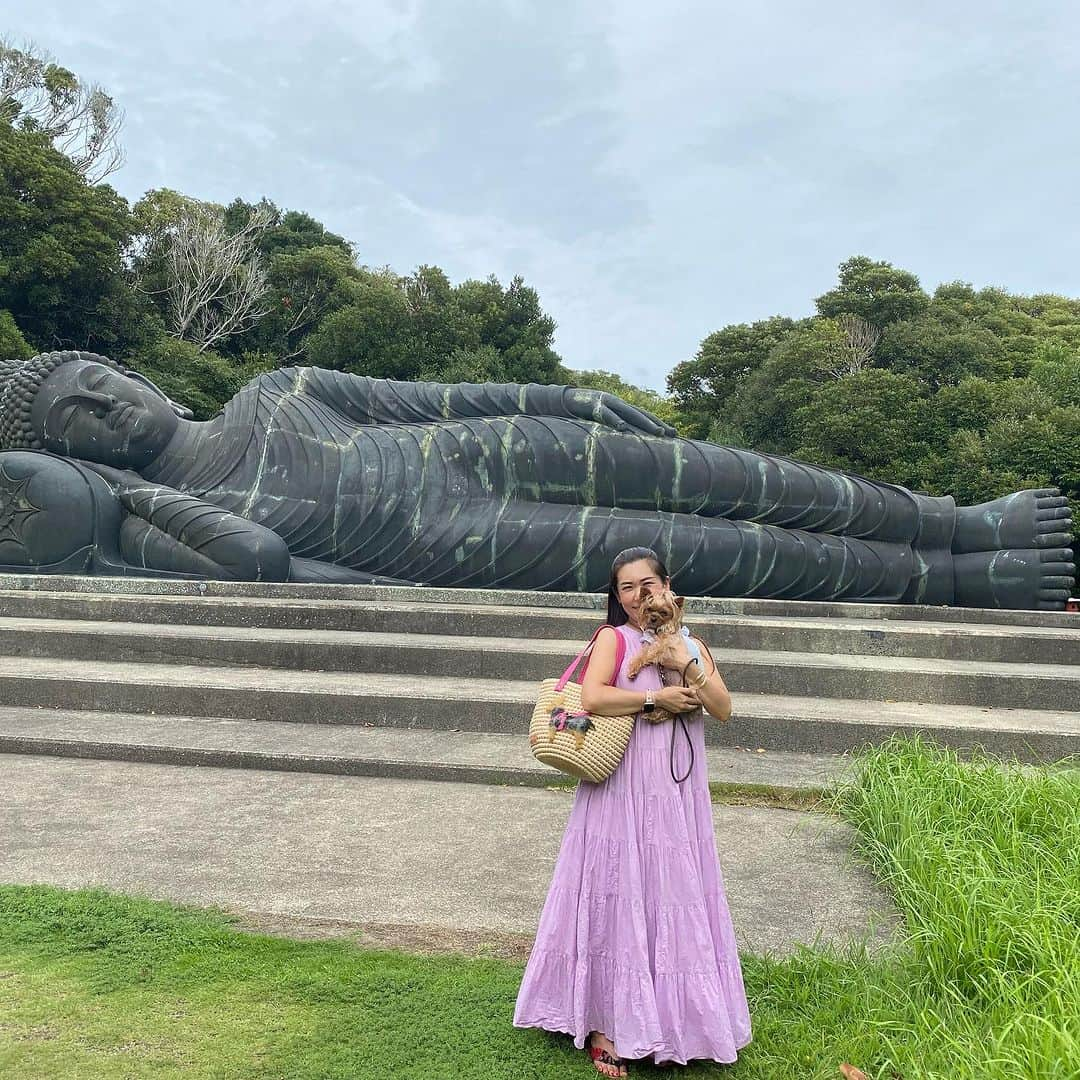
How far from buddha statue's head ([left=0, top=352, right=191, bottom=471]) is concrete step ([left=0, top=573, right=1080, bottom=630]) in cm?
125

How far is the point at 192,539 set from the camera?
6.89 meters

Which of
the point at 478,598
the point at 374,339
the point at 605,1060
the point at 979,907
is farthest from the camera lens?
the point at 374,339

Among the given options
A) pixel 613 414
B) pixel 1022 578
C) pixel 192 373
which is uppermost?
pixel 192 373

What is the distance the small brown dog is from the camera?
6.32 ft

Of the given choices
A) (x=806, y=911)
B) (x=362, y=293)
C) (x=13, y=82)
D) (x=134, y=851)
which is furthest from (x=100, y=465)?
(x=13, y=82)

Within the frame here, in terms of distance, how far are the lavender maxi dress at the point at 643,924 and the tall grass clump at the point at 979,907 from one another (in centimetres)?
38

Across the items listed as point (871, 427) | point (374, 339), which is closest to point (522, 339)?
point (374, 339)

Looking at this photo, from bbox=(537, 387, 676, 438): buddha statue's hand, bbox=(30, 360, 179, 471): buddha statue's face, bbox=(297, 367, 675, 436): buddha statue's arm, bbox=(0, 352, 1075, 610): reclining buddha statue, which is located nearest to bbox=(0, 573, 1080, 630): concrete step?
bbox=(0, 352, 1075, 610): reclining buddha statue

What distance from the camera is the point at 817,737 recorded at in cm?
416

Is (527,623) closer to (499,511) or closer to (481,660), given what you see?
(481,660)

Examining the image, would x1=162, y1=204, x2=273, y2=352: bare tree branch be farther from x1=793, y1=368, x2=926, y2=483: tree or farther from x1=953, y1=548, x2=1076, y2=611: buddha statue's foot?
x1=953, y1=548, x2=1076, y2=611: buddha statue's foot

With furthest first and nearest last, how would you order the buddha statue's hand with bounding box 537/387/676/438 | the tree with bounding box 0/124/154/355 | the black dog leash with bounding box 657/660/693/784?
the tree with bounding box 0/124/154/355 < the buddha statue's hand with bounding box 537/387/676/438 < the black dog leash with bounding box 657/660/693/784

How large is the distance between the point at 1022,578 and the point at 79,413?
730 cm

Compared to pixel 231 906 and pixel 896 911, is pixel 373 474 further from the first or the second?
pixel 896 911
